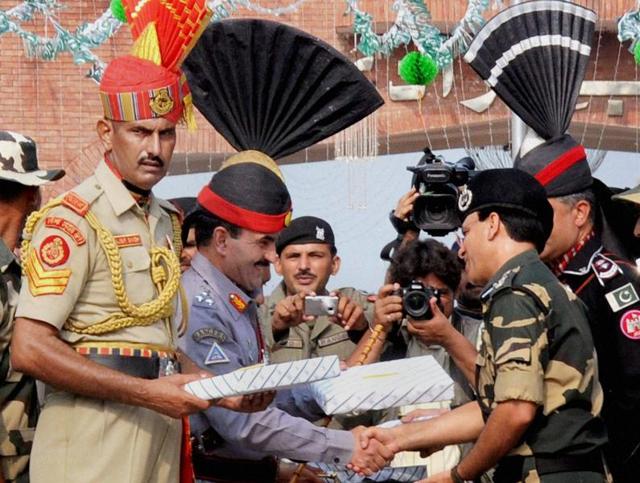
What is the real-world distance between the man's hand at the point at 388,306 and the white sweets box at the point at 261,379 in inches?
74.9

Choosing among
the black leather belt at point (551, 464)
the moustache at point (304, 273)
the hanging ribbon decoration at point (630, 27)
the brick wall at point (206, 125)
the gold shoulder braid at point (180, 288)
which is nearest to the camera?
the black leather belt at point (551, 464)

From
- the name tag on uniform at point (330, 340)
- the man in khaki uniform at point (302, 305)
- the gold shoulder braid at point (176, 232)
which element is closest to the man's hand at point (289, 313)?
the man in khaki uniform at point (302, 305)

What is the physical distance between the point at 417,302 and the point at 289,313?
91 centimetres

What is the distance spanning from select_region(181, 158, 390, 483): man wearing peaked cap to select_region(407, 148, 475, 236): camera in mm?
1440

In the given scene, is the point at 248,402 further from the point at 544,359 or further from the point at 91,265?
the point at 544,359

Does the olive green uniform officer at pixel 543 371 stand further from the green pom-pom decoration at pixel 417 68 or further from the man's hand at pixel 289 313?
the green pom-pom decoration at pixel 417 68

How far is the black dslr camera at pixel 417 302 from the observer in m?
5.79

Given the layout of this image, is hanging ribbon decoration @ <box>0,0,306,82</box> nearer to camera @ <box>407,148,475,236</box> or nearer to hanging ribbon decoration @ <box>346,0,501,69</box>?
hanging ribbon decoration @ <box>346,0,501,69</box>

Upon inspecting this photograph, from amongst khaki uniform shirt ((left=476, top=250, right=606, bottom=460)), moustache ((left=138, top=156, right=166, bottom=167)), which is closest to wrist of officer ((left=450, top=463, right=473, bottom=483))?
khaki uniform shirt ((left=476, top=250, right=606, bottom=460))

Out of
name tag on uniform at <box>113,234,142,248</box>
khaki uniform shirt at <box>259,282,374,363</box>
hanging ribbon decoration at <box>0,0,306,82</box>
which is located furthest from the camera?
hanging ribbon decoration at <box>0,0,306,82</box>

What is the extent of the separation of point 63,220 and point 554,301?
1564 mm

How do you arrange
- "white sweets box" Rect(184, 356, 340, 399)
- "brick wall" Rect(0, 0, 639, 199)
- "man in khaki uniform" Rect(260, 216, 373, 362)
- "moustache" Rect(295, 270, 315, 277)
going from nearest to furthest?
1. "white sweets box" Rect(184, 356, 340, 399)
2. "man in khaki uniform" Rect(260, 216, 373, 362)
3. "moustache" Rect(295, 270, 315, 277)
4. "brick wall" Rect(0, 0, 639, 199)

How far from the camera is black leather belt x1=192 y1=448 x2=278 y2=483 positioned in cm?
536

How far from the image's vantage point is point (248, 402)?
4641mm
